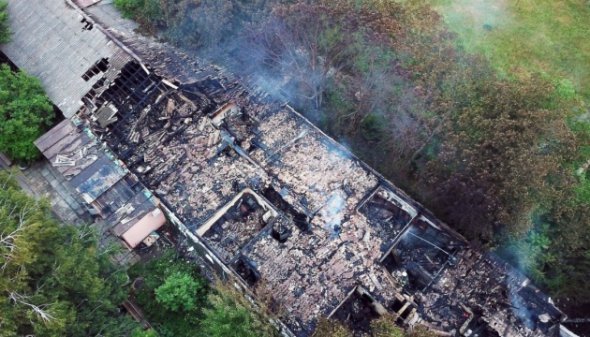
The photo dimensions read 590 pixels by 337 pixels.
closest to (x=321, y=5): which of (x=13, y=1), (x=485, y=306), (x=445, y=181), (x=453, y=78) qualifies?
(x=453, y=78)

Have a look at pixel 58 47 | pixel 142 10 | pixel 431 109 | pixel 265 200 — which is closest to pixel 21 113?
pixel 58 47

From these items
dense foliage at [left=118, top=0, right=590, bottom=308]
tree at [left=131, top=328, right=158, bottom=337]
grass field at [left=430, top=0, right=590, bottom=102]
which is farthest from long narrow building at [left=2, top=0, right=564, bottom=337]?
grass field at [left=430, top=0, right=590, bottom=102]

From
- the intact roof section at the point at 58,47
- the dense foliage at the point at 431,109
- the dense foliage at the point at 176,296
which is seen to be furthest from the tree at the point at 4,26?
the dense foliage at the point at 176,296

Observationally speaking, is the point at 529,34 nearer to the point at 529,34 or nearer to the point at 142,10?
the point at 529,34

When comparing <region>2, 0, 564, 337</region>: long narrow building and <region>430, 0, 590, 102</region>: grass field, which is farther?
<region>430, 0, 590, 102</region>: grass field

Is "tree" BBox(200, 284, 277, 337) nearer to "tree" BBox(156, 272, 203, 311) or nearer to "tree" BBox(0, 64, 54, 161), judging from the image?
"tree" BBox(156, 272, 203, 311)

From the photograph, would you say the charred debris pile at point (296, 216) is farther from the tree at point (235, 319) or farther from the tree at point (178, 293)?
the tree at point (178, 293)
